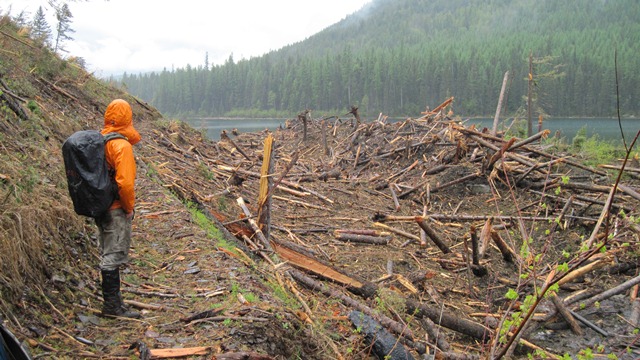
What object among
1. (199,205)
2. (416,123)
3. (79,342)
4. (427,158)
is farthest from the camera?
(416,123)

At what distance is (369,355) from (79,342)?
2855 millimetres

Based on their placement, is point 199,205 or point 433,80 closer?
point 199,205

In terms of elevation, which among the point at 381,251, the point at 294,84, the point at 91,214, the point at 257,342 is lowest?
the point at 381,251

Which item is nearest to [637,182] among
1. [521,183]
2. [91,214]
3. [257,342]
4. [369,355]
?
[521,183]

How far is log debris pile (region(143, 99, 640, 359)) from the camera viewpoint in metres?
5.53

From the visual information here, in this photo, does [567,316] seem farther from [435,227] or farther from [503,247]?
[435,227]

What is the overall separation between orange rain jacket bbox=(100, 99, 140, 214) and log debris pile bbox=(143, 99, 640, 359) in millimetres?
2283

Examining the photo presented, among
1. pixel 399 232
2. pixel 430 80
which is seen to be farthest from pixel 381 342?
pixel 430 80

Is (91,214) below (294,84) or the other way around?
below

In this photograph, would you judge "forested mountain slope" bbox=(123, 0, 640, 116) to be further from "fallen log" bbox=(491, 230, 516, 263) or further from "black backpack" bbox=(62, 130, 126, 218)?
"black backpack" bbox=(62, 130, 126, 218)

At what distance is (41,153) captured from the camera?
6137 millimetres

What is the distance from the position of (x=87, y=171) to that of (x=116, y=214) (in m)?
0.46

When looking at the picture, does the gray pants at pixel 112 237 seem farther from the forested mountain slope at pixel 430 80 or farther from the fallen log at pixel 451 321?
the forested mountain slope at pixel 430 80

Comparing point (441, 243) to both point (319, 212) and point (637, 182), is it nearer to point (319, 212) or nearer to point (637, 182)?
point (319, 212)
